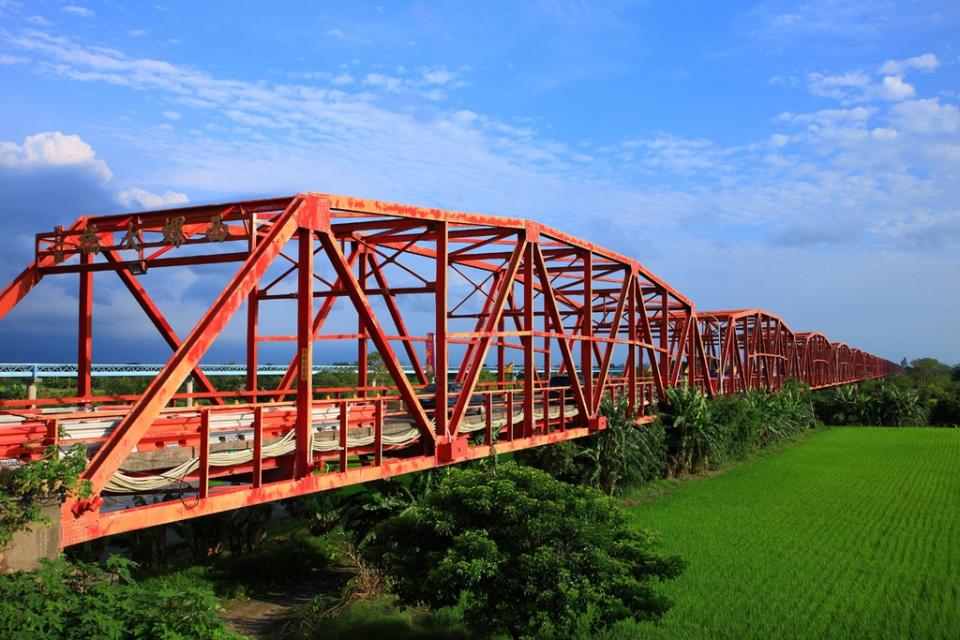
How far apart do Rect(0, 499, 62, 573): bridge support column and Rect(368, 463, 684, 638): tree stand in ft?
11.5

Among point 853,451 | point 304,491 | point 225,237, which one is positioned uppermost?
point 225,237

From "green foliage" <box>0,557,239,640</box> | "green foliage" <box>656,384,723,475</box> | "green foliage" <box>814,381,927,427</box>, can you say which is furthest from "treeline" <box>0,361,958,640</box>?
"green foliage" <box>814,381,927,427</box>

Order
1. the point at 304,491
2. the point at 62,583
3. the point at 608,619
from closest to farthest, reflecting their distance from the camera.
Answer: the point at 62,583 < the point at 608,619 < the point at 304,491

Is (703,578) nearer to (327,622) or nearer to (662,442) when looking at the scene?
(327,622)

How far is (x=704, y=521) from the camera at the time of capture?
671 inches

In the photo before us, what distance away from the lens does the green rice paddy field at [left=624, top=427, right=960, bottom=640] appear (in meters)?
10.3

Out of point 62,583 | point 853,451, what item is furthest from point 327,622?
point 853,451

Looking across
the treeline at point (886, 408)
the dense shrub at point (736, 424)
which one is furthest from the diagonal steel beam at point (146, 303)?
the treeline at point (886, 408)

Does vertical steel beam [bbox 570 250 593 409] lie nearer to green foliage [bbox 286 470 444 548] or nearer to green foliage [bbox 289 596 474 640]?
green foliage [bbox 286 470 444 548]

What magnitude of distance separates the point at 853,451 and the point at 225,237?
2969 cm

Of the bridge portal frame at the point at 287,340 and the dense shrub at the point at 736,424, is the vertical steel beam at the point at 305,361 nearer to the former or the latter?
the bridge portal frame at the point at 287,340

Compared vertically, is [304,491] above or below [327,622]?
above

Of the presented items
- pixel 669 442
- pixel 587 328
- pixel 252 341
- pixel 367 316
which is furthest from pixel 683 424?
pixel 367 316

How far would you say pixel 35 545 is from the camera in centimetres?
653
